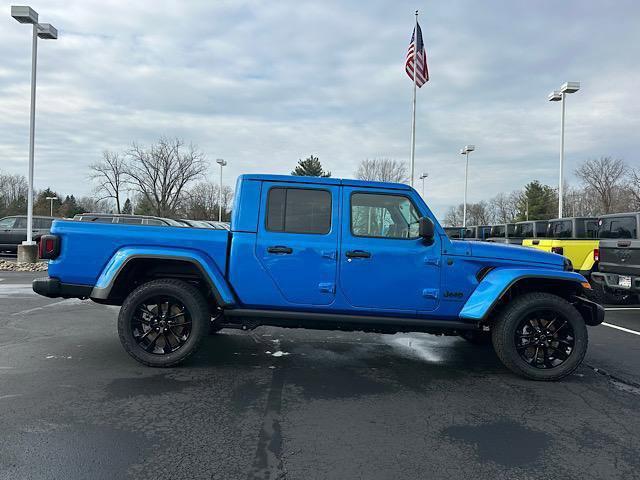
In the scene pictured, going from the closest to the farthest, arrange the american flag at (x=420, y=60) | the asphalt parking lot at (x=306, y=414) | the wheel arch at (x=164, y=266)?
the asphalt parking lot at (x=306, y=414), the wheel arch at (x=164, y=266), the american flag at (x=420, y=60)

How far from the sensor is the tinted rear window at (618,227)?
983 cm

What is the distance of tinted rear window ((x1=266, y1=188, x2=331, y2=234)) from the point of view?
5.16m

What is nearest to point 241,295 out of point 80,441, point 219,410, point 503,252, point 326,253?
point 326,253

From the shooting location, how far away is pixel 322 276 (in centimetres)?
504

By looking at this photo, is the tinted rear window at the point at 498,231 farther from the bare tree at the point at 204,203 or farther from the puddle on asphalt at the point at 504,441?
the bare tree at the point at 204,203

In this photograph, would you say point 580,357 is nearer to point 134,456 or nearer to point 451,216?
point 134,456

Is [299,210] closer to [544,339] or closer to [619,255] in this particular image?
[544,339]

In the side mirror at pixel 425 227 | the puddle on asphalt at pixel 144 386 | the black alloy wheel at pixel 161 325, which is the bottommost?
the puddle on asphalt at pixel 144 386

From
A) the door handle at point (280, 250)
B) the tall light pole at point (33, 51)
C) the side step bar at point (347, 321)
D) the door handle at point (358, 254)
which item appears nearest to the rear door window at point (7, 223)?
the tall light pole at point (33, 51)

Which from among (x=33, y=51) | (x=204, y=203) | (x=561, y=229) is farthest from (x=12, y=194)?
(x=561, y=229)

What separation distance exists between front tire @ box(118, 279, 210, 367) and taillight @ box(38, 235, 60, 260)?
0.90 m

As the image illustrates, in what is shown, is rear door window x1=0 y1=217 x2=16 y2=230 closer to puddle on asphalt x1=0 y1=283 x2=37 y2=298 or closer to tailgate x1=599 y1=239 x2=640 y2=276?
puddle on asphalt x1=0 y1=283 x2=37 y2=298

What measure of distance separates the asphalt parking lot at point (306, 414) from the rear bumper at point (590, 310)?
24.6 inches

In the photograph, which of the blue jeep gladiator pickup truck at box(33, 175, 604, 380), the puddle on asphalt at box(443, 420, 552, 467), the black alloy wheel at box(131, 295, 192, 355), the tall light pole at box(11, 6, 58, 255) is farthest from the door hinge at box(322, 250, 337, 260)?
the tall light pole at box(11, 6, 58, 255)
